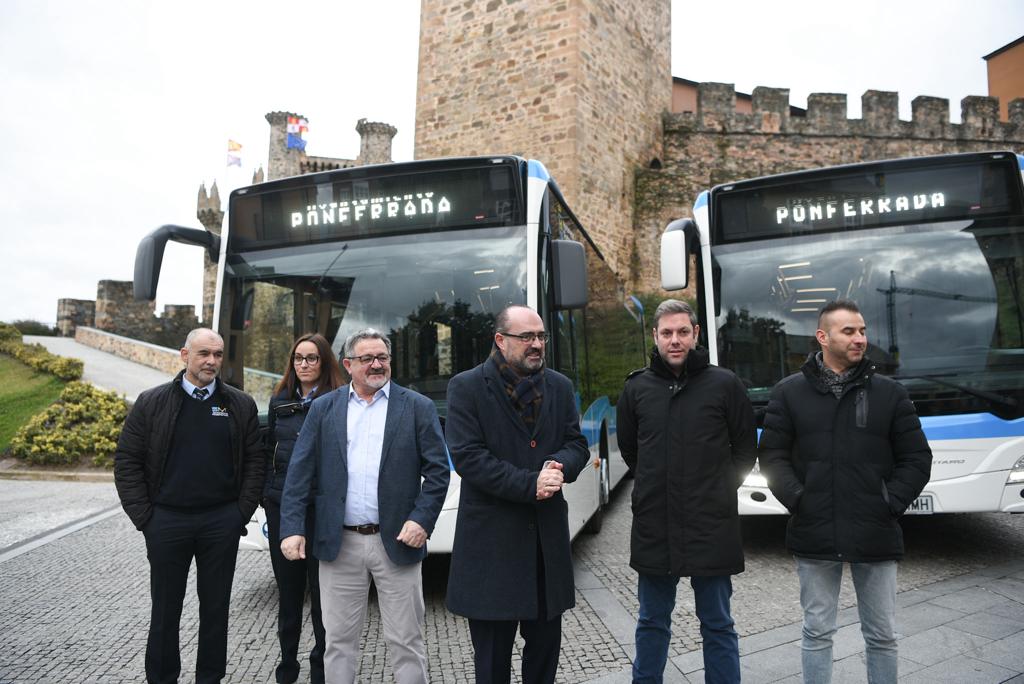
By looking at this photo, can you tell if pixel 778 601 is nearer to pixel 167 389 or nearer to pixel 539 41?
pixel 167 389

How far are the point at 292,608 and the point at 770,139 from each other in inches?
790

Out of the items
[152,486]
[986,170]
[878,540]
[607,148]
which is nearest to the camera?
[878,540]

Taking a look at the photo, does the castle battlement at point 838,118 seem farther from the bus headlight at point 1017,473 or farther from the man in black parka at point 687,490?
the man in black parka at point 687,490

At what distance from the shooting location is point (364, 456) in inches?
117

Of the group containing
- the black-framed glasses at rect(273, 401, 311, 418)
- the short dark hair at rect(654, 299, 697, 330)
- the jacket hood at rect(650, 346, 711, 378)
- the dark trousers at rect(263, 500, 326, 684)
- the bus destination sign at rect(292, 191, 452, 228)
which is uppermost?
the bus destination sign at rect(292, 191, 452, 228)

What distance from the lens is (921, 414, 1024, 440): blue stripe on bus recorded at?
473 cm

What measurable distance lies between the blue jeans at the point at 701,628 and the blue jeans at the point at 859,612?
288 mm

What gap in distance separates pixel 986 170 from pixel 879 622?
3.80m

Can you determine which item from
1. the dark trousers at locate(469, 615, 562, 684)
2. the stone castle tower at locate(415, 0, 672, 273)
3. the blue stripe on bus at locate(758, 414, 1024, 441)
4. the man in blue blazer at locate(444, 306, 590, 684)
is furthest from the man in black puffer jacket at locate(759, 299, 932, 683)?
the stone castle tower at locate(415, 0, 672, 273)

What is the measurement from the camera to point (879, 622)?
2689mm

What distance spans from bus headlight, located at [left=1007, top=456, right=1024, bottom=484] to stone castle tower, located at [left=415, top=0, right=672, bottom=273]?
35.3ft

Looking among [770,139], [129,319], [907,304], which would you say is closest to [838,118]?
[770,139]

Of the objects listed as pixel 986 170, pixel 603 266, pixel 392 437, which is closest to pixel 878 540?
pixel 392 437

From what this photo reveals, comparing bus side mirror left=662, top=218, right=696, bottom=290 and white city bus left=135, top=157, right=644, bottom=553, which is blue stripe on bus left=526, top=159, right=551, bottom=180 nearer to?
white city bus left=135, top=157, right=644, bottom=553
